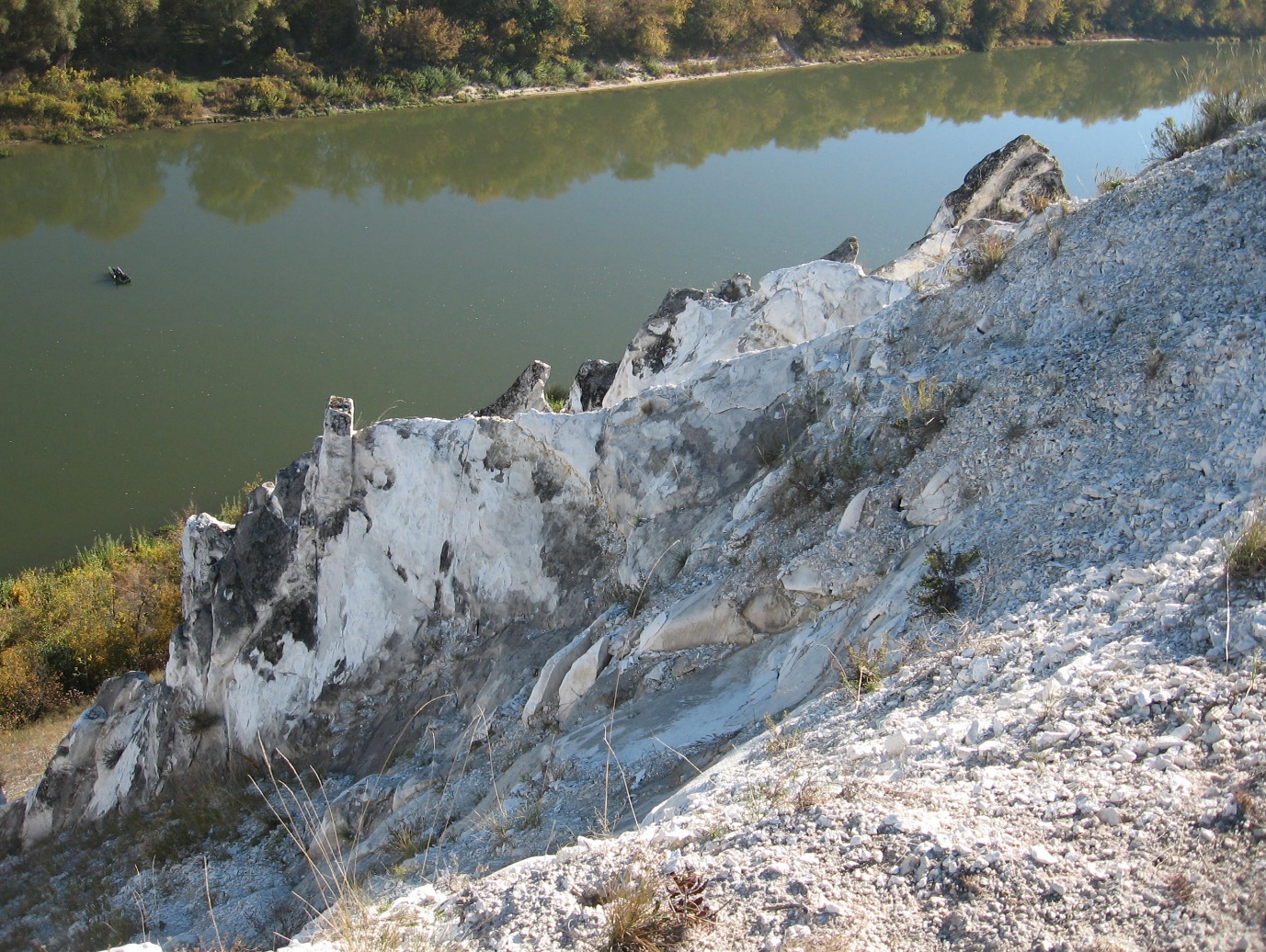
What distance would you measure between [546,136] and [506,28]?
781cm

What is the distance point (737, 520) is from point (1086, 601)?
2672mm

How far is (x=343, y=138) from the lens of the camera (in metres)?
33.2

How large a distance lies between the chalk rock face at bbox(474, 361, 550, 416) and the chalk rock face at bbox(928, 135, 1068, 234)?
5156 millimetres

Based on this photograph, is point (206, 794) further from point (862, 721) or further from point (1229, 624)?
point (1229, 624)

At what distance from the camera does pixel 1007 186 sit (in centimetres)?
1155

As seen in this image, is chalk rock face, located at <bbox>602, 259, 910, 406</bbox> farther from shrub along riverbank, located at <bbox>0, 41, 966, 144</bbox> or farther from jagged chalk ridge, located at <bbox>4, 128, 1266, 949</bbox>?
shrub along riverbank, located at <bbox>0, 41, 966, 144</bbox>

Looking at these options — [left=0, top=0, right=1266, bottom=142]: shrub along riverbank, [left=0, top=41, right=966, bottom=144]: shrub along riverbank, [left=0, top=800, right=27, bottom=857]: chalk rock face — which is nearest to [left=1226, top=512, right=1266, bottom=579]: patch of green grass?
[left=0, top=800, right=27, bottom=857]: chalk rock face

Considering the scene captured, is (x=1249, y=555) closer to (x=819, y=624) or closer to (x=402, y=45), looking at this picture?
(x=819, y=624)

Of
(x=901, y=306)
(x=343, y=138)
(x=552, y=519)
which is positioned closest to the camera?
(x=901, y=306)

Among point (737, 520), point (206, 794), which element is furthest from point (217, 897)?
point (737, 520)

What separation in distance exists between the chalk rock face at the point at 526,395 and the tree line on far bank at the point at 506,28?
99.6 ft

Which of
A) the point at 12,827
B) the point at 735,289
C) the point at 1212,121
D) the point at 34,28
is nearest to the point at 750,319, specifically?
the point at 735,289

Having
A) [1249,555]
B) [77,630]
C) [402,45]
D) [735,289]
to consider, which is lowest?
[77,630]

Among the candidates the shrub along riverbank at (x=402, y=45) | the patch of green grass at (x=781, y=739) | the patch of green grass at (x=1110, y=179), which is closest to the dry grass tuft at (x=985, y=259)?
the patch of green grass at (x=1110, y=179)
